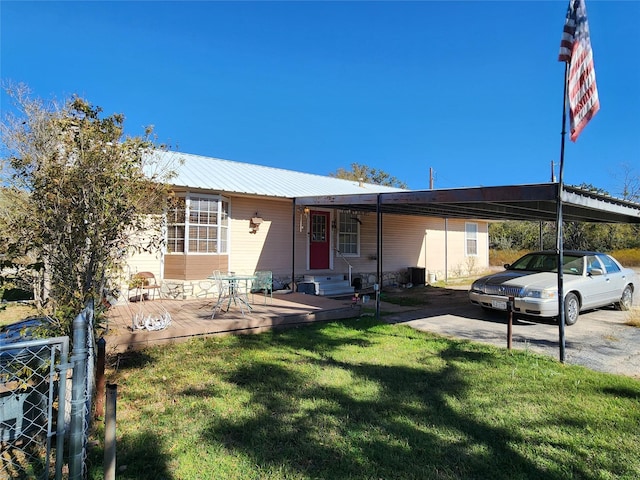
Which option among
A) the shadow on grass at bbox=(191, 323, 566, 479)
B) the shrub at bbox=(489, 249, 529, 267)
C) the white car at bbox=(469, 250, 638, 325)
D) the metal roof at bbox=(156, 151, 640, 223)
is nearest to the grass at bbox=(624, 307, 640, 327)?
the white car at bbox=(469, 250, 638, 325)

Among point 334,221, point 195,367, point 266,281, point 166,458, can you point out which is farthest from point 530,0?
point 166,458

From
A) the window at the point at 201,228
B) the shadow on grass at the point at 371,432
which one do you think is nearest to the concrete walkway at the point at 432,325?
the window at the point at 201,228

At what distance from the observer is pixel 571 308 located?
24.7 ft

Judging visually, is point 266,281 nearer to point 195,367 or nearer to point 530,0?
point 195,367

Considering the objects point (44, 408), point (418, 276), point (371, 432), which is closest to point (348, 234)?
point (418, 276)

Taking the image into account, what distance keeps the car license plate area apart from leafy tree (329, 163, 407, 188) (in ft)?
128

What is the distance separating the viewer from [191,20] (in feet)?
41.3

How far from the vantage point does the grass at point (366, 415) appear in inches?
108

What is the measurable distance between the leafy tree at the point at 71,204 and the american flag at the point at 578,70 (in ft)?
18.2

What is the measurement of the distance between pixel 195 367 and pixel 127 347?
138 cm

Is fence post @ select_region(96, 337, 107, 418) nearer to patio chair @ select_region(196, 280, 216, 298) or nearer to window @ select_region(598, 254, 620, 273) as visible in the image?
patio chair @ select_region(196, 280, 216, 298)

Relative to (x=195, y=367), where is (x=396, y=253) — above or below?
above

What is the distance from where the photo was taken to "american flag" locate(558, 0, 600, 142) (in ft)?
16.0

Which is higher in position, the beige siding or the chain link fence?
the beige siding
